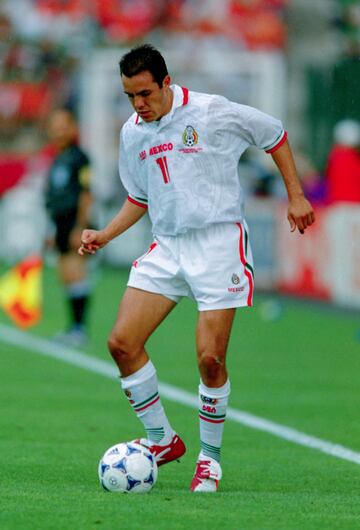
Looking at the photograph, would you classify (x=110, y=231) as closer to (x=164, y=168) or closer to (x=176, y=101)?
(x=164, y=168)

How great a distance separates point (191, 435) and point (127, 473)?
2180mm

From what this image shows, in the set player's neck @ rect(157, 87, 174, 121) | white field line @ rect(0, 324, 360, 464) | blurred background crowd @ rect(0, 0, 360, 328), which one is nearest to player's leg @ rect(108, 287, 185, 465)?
player's neck @ rect(157, 87, 174, 121)

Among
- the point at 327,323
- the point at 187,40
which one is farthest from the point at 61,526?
the point at 187,40

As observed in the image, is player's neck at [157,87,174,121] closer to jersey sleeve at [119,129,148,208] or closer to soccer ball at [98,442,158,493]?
jersey sleeve at [119,129,148,208]

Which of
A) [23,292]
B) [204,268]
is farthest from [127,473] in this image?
[23,292]

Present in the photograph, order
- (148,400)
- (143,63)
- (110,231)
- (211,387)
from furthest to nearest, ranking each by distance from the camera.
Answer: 1. (110,231)
2. (148,400)
3. (211,387)
4. (143,63)

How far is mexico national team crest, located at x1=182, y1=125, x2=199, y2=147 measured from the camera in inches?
274

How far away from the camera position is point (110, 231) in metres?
7.27

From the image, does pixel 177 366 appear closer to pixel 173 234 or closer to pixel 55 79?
pixel 173 234

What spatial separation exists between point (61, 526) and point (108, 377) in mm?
5971

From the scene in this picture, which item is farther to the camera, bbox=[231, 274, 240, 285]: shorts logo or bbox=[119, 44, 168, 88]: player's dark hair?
bbox=[231, 274, 240, 285]: shorts logo

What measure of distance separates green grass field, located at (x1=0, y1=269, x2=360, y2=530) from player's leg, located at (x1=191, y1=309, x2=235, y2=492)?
14 cm

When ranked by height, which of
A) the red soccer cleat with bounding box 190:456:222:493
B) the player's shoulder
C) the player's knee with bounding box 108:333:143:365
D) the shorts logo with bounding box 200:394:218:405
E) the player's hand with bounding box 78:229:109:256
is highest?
the player's shoulder

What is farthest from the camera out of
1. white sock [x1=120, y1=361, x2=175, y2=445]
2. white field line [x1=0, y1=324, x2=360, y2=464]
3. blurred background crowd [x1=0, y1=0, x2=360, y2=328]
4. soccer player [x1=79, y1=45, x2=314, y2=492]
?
blurred background crowd [x1=0, y1=0, x2=360, y2=328]
